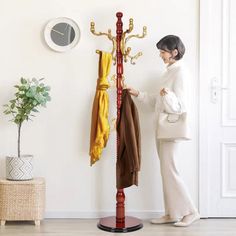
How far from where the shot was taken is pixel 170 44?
3537 mm

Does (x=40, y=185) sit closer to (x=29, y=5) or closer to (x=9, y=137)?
(x=9, y=137)

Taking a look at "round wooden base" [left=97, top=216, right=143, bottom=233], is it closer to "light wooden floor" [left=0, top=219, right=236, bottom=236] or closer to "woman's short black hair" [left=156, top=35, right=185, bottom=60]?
"light wooden floor" [left=0, top=219, right=236, bottom=236]

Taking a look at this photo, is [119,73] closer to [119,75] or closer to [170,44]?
[119,75]

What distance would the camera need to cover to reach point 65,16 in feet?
12.3

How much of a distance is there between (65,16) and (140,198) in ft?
5.34

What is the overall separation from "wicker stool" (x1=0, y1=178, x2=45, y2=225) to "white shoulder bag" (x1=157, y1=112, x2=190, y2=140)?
1.02m

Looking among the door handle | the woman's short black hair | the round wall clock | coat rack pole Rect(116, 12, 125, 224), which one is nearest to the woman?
the woman's short black hair

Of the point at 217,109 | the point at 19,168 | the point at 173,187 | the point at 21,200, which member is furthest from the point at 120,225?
the point at 217,109

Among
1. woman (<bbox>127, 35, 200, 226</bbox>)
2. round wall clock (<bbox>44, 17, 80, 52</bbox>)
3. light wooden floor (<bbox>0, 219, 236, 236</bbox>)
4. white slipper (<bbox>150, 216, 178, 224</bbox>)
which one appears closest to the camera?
→ light wooden floor (<bbox>0, 219, 236, 236</bbox>)

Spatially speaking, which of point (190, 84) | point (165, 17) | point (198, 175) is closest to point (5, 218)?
point (198, 175)

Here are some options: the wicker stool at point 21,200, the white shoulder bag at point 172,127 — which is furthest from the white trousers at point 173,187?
the wicker stool at point 21,200

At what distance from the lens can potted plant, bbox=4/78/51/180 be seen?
11.5 feet

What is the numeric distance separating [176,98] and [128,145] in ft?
1.66

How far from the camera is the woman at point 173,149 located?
3494mm
